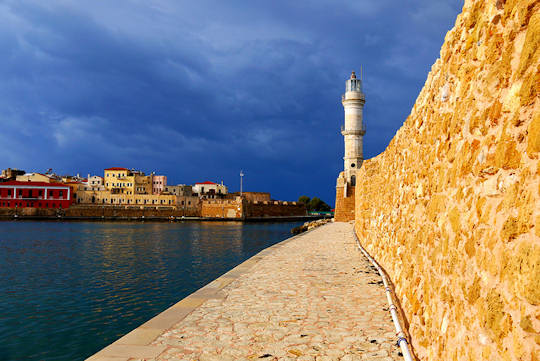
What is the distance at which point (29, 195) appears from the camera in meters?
76.4

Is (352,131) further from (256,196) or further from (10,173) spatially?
(10,173)

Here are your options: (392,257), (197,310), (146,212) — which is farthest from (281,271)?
(146,212)

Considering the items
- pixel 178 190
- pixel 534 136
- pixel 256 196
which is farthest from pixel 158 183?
pixel 534 136

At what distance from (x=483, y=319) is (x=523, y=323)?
465 mm

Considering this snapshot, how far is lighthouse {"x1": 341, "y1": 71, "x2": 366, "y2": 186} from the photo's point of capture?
45.8 meters

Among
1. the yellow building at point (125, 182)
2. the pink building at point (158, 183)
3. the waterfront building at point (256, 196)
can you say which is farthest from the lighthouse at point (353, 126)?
the pink building at point (158, 183)

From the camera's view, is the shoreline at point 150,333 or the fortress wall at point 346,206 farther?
the fortress wall at point 346,206

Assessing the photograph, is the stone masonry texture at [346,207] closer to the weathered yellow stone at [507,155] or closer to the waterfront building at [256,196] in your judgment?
the weathered yellow stone at [507,155]

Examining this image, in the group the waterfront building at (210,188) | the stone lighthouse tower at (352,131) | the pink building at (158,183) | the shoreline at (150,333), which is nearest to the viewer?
the shoreline at (150,333)

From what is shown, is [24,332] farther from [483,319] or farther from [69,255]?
[69,255]

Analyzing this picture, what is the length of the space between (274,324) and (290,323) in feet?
0.72

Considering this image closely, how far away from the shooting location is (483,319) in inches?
91.7

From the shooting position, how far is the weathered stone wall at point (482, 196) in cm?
198

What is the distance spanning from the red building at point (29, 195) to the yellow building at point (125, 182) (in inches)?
488
